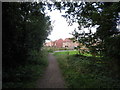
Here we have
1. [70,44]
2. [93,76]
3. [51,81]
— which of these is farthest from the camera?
[70,44]

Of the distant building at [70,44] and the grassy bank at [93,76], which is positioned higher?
the distant building at [70,44]

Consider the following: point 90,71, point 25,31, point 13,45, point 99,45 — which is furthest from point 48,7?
point 90,71

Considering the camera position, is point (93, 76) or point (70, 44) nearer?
point (93, 76)

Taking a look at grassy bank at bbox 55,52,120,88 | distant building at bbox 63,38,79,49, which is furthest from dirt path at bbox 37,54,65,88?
distant building at bbox 63,38,79,49

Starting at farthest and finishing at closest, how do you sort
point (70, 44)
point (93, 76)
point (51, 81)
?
point (70, 44), point (93, 76), point (51, 81)

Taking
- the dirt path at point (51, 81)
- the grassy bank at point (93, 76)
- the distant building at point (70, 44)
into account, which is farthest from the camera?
the distant building at point (70, 44)

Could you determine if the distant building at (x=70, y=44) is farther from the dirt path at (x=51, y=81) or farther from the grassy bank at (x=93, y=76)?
the dirt path at (x=51, y=81)

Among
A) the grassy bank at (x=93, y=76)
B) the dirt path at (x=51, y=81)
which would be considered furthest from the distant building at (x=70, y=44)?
the dirt path at (x=51, y=81)

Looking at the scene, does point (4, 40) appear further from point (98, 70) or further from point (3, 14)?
point (98, 70)

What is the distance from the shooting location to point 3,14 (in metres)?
3.85

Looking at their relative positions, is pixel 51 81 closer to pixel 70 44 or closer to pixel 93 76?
pixel 93 76

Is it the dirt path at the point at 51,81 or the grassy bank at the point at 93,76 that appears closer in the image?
the grassy bank at the point at 93,76

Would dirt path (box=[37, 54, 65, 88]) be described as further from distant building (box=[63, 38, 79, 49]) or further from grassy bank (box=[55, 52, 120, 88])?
distant building (box=[63, 38, 79, 49])

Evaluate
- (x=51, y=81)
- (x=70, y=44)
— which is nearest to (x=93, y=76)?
(x=51, y=81)
